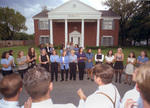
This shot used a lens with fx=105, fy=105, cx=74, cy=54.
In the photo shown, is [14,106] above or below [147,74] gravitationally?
below

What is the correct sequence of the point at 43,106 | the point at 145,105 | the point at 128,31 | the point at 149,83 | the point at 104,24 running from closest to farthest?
the point at 149,83 < the point at 145,105 < the point at 43,106 < the point at 104,24 < the point at 128,31

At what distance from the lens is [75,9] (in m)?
18.9

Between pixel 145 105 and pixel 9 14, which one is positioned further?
pixel 9 14

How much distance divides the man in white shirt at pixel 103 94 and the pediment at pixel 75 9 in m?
18.4

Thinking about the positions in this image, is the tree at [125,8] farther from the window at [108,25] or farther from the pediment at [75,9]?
the pediment at [75,9]

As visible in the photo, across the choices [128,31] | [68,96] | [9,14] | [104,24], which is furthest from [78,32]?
[9,14]

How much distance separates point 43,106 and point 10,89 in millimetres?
680

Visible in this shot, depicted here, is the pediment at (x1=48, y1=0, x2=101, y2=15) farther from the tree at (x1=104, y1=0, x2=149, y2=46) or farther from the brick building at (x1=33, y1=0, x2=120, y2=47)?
the tree at (x1=104, y1=0, x2=149, y2=46)

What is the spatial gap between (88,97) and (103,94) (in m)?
0.22

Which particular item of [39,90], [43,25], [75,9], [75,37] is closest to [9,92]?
[39,90]

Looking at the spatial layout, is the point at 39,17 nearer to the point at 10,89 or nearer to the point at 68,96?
the point at 68,96

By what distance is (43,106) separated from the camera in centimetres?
120

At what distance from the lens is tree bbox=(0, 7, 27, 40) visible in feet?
114

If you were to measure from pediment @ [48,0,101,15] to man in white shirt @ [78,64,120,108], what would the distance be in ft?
60.3
